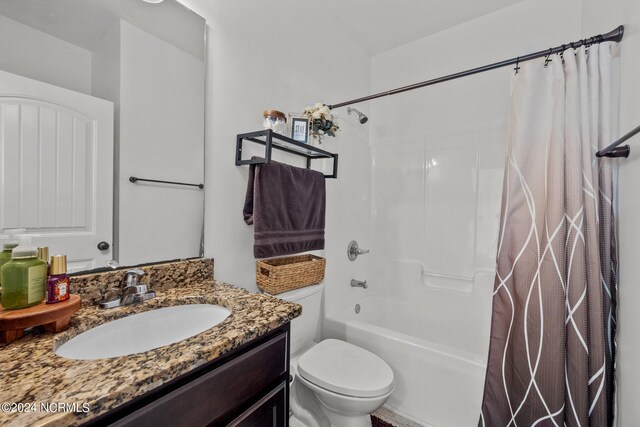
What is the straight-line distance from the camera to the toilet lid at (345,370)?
3.85 feet

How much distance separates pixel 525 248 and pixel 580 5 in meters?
1.63

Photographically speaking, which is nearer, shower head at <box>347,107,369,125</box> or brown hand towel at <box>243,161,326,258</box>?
brown hand towel at <box>243,161,326,258</box>

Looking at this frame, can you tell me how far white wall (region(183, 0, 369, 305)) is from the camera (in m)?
1.21

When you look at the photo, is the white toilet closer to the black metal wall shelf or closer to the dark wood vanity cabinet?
the dark wood vanity cabinet

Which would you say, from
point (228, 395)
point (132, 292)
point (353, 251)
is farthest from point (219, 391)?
point (353, 251)

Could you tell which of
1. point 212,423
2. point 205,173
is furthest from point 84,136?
point 212,423

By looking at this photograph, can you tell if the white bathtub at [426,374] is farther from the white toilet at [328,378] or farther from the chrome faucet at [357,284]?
the chrome faucet at [357,284]

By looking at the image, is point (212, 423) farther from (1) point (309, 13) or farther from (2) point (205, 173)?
(1) point (309, 13)

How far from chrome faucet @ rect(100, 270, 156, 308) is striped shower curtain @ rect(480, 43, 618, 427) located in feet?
4.65

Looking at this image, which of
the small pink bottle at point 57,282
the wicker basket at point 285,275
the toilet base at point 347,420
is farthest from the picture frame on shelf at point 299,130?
the toilet base at point 347,420

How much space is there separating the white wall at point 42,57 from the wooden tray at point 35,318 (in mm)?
642

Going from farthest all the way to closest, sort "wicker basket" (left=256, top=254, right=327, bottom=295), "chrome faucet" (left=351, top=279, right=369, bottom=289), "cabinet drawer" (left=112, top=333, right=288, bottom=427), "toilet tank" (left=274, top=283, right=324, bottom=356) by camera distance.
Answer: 1. "chrome faucet" (left=351, top=279, right=369, bottom=289)
2. "toilet tank" (left=274, top=283, right=324, bottom=356)
3. "wicker basket" (left=256, top=254, right=327, bottom=295)
4. "cabinet drawer" (left=112, top=333, right=288, bottom=427)

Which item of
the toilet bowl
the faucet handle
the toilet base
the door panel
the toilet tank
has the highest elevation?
the door panel

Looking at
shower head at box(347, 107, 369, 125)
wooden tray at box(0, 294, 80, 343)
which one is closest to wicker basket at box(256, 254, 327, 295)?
wooden tray at box(0, 294, 80, 343)
